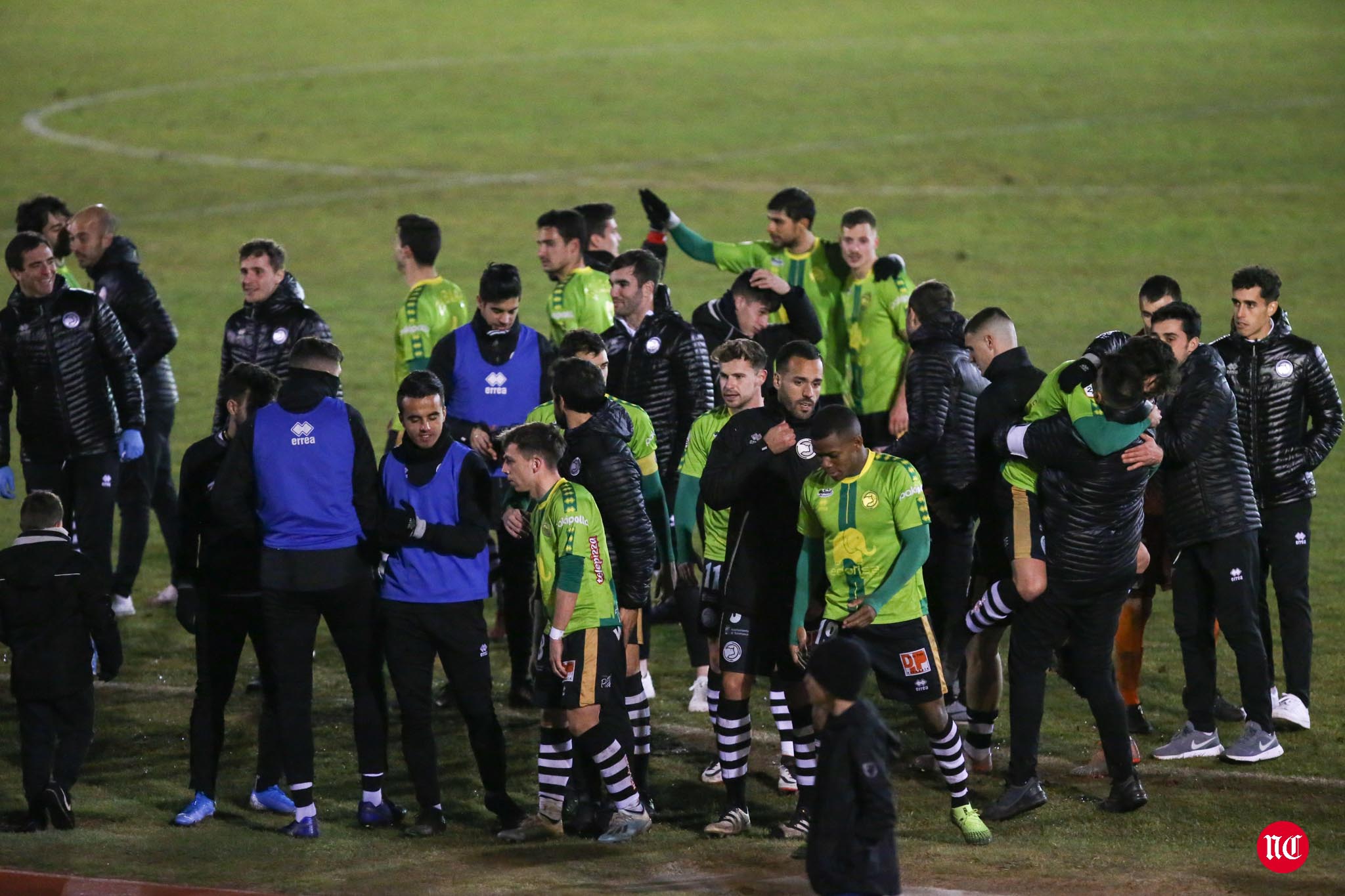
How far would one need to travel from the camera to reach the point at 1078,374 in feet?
28.2

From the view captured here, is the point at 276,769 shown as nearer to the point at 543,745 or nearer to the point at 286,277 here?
the point at 543,745

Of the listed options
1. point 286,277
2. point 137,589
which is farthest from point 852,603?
point 137,589

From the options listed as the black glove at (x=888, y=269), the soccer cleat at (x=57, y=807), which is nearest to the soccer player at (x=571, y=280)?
the black glove at (x=888, y=269)

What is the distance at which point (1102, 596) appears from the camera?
28.6 feet

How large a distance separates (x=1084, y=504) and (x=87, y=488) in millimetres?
6277

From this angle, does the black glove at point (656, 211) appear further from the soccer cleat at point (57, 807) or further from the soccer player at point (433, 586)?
the soccer cleat at point (57, 807)

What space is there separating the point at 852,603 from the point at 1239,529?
2.45 m

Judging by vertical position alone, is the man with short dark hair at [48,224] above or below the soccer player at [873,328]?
above

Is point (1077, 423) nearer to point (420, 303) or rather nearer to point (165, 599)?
point (420, 303)

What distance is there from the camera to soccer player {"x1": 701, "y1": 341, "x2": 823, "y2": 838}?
28.2 ft

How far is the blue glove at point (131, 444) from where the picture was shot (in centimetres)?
1135

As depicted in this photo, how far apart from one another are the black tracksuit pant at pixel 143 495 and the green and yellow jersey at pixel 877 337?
15.8ft

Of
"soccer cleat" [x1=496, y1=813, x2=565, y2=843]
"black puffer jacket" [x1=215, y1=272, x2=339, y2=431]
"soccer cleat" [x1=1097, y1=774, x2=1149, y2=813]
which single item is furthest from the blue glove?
"soccer cleat" [x1=1097, y1=774, x2=1149, y2=813]

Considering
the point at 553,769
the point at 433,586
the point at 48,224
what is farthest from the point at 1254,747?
the point at 48,224
